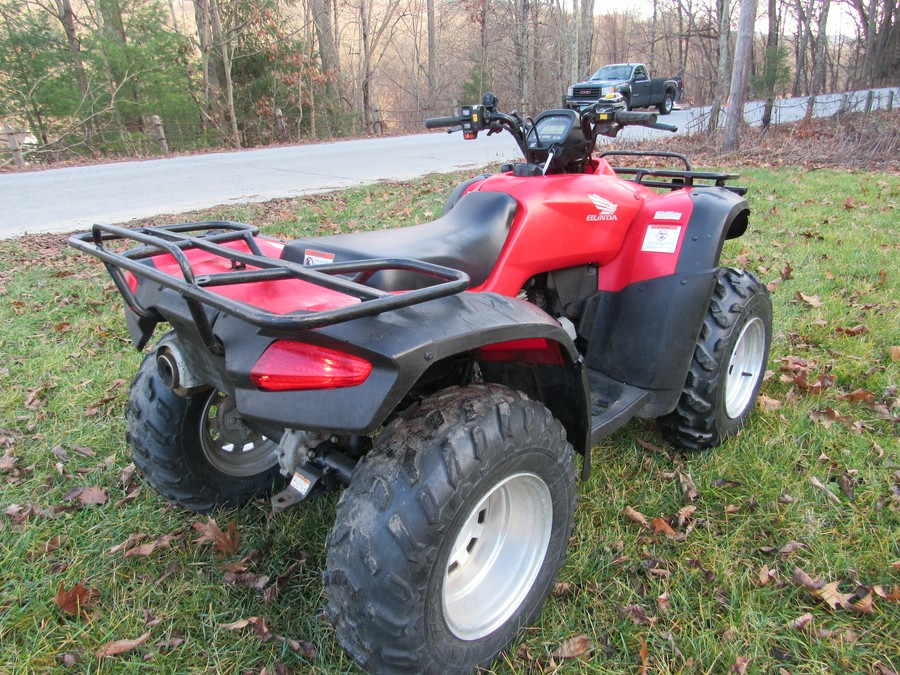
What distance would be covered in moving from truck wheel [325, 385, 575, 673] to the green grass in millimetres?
255

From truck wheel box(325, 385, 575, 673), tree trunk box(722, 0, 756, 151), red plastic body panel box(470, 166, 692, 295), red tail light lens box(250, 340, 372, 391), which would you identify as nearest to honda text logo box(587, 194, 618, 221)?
red plastic body panel box(470, 166, 692, 295)

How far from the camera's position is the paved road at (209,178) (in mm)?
8258

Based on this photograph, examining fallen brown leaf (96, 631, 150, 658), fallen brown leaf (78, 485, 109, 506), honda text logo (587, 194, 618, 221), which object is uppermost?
honda text logo (587, 194, 618, 221)

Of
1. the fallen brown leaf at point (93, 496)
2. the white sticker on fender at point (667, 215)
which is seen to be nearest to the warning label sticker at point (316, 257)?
the white sticker on fender at point (667, 215)

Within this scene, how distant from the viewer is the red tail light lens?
1356 millimetres

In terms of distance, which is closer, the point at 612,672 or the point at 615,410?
the point at 612,672

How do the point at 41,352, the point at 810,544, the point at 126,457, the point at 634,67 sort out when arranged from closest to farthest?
the point at 810,544 → the point at 126,457 → the point at 41,352 → the point at 634,67

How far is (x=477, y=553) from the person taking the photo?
193 centimetres

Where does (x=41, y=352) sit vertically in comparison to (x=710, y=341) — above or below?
below

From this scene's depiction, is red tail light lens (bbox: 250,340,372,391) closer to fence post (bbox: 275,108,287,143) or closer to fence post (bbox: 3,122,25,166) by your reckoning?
fence post (bbox: 3,122,25,166)

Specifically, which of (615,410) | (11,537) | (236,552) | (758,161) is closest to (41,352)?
(11,537)

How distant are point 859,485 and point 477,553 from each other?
5.76 ft

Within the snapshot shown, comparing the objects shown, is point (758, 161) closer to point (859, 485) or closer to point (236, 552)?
point (859, 485)

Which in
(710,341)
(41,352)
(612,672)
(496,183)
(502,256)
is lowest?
(612,672)
